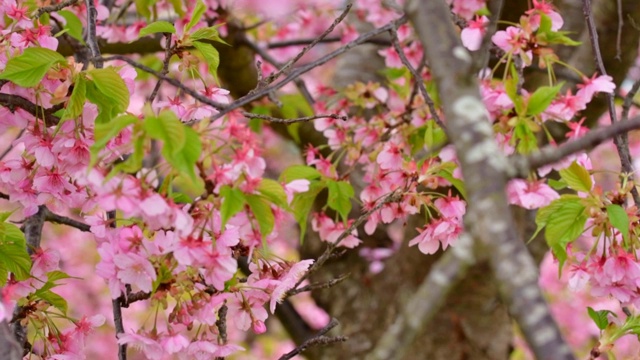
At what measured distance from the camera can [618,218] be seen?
1375mm

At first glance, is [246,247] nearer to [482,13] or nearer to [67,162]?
[67,162]

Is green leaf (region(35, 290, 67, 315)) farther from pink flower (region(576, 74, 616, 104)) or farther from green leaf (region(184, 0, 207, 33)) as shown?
pink flower (region(576, 74, 616, 104))

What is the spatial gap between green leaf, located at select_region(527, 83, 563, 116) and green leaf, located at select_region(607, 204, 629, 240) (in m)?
0.27

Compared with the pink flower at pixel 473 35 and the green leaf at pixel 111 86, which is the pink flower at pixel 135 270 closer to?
the green leaf at pixel 111 86

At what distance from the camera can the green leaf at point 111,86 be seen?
4.44 ft

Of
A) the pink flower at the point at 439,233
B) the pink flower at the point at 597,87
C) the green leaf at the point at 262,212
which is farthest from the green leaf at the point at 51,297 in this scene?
the pink flower at the point at 597,87

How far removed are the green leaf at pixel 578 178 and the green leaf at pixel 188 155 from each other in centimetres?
76

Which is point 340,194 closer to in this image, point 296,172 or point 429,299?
point 296,172

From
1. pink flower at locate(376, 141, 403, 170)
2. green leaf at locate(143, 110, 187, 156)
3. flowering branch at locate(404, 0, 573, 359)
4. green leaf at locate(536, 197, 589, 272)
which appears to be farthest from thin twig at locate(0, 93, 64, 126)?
green leaf at locate(536, 197, 589, 272)

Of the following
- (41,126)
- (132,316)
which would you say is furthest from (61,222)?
(132,316)

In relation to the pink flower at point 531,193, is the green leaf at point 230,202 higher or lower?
higher

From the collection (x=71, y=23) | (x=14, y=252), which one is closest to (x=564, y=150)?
(x=14, y=252)

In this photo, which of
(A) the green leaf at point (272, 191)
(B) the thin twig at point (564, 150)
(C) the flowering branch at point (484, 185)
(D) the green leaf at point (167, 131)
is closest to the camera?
(C) the flowering branch at point (484, 185)

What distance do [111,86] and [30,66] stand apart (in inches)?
6.0
